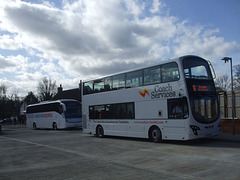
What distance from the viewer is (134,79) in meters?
15.4

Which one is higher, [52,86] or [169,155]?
[52,86]

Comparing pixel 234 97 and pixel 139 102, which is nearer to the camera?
pixel 139 102

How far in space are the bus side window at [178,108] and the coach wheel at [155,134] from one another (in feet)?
3.94

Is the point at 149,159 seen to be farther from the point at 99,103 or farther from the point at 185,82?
the point at 99,103

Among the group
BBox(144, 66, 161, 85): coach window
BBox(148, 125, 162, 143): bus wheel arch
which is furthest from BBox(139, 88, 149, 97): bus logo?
BBox(148, 125, 162, 143): bus wheel arch

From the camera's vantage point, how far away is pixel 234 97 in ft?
53.1

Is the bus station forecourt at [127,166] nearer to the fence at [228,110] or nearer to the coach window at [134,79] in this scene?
the coach window at [134,79]

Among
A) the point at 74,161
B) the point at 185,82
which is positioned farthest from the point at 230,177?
the point at 185,82

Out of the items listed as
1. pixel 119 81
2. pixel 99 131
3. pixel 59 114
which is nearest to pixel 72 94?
pixel 59 114

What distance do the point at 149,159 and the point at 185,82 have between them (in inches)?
185

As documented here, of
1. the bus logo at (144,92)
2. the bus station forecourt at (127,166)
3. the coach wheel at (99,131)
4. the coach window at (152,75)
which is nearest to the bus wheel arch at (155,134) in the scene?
the bus logo at (144,92)

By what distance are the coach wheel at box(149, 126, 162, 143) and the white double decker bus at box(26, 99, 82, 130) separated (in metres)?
16.0

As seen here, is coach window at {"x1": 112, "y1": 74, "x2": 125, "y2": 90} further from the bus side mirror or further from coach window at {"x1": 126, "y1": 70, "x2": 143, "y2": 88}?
the bus side mirror

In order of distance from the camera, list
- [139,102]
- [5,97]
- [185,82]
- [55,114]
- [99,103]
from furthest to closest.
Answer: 1. [5,97]
2. [55,114]
3. [99,103]
4. [139,102]
5. [185,82]
